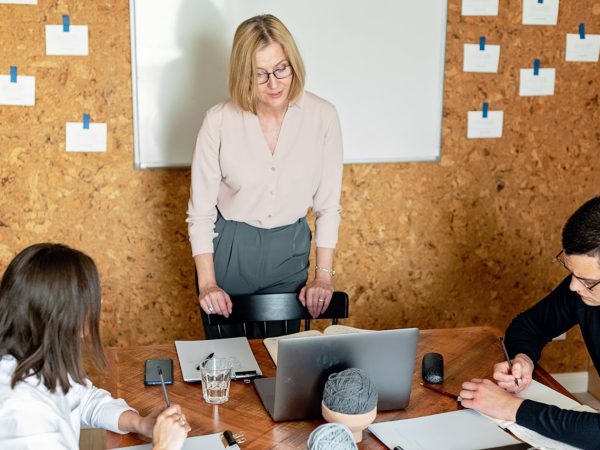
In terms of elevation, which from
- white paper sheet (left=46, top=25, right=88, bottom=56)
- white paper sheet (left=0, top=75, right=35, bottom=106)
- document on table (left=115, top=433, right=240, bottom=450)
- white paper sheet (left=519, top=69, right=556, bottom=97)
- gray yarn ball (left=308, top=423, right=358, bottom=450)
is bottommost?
document on table (left=115, top=433, right=240, bottom=450)

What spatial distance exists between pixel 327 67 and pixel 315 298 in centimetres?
121

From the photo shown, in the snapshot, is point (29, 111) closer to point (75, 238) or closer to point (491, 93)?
point (75, 238)

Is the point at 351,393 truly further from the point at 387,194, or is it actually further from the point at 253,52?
the point at 387,194

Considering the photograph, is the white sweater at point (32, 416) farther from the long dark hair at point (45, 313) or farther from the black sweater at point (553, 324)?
the black sweater at point (553, 324)

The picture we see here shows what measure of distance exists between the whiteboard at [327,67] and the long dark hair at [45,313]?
1618 mm

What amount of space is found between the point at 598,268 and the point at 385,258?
1.70 m

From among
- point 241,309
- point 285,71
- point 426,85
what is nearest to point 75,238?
point 241,309

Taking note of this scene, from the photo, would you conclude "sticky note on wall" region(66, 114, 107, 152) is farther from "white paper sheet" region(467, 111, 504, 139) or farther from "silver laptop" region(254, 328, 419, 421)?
"silver laptop" region(254, 328, 419, 421)

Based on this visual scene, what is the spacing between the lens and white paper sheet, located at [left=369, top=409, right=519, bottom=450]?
5.11 feet

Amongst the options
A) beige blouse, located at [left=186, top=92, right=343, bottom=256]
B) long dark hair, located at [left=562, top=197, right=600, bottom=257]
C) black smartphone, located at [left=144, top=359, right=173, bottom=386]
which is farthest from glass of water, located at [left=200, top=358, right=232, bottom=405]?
long dark hair, located at [left=562, top=197, right=600, bottom=257]

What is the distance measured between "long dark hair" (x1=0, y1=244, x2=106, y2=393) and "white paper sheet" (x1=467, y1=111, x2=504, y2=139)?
2.27 meters

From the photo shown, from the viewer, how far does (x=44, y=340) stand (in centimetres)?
146

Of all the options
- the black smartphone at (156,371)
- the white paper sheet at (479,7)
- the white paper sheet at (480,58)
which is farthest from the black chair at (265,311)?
the white paper sheet at (479,7)

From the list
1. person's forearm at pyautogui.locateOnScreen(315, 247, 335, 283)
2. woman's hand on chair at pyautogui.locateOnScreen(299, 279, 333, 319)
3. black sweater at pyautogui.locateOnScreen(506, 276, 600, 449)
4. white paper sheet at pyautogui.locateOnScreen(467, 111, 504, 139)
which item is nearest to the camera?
black sweater at pyautogui.locateOnScreen(506, 276, 600, 449)
